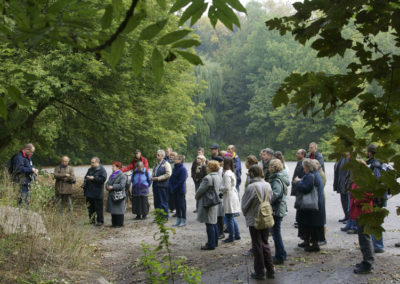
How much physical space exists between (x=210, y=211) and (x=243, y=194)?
68.1 inches

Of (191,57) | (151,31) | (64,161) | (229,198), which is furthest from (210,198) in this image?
(151,31)

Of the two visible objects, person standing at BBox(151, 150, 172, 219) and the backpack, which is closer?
the backpack

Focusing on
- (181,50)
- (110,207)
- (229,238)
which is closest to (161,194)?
(110,207)

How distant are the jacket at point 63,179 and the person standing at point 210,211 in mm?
4036

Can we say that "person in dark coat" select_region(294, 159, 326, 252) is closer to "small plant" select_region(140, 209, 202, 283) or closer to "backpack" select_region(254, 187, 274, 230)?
"backpack" select_region(254, 187, 274, 230)

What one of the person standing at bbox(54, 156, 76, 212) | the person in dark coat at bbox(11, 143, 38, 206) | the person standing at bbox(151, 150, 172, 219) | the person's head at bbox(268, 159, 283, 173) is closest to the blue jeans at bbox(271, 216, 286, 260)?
the person's head at bbox(268, 159, 283, 173)

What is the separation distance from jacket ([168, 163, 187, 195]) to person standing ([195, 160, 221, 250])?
7.40ft

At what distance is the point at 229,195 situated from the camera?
8.01 meters

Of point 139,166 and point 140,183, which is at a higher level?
point 139,166

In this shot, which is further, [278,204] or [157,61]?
[278,204]

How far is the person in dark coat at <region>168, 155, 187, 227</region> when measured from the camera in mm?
10070

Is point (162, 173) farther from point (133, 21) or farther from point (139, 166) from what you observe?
point (133, 21)

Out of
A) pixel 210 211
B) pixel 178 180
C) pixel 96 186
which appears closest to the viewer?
pixel 210 211

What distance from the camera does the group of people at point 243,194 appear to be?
6.10m
